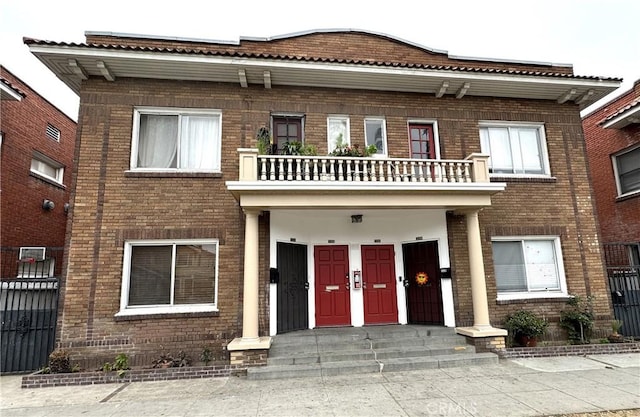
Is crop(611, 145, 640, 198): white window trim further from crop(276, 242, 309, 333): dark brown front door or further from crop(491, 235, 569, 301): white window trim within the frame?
crop(276, 242, 309, 333): dark brown front door

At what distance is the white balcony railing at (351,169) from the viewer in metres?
6.96

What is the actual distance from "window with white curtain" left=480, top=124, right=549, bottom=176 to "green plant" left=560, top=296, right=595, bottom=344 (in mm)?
3362

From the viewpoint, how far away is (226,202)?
768 cm

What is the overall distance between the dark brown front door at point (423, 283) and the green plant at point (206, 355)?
15.7ft

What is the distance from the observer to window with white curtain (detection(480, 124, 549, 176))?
9.08 meters

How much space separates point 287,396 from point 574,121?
398 inches

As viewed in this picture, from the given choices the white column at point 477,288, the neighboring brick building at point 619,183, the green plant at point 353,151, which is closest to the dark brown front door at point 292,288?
the green plant at point 353,151

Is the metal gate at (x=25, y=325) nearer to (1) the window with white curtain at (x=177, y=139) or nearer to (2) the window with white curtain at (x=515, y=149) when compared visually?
(1) the window with white curtain at (x=177, y=139)

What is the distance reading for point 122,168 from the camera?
7.63 meters

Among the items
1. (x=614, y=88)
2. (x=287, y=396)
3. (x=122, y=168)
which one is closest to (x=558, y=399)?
(x=287, y=396)

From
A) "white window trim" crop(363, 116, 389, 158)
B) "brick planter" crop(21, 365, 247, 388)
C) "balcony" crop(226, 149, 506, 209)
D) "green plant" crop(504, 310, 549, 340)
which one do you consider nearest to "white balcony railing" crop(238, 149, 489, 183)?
"balcony" crop(226, 149, 506, 209)

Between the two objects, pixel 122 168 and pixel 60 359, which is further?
pixel 122 168

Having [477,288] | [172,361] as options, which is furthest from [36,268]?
[477,288]

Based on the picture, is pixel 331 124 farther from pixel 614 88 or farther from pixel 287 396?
pixel 614 88
